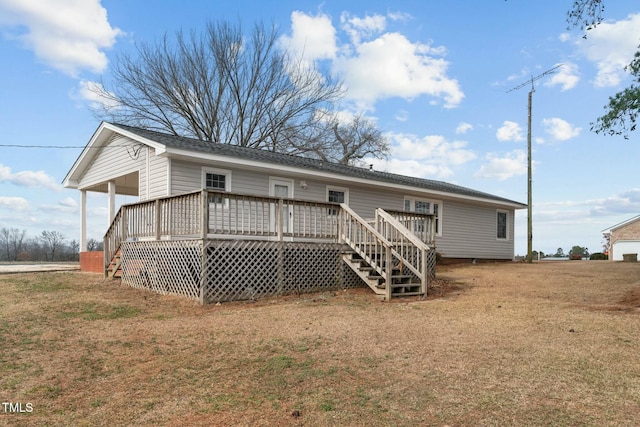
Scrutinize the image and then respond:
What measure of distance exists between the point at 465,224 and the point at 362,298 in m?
12.9

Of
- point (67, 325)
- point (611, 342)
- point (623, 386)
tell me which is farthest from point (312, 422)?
point (67, 325)

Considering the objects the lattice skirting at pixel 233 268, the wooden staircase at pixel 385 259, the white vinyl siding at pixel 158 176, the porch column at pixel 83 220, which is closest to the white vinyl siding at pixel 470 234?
the wooden staircase at pixel 385 259

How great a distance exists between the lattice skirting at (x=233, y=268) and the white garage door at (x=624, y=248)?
104ft

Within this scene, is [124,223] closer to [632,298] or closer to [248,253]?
[248,253]

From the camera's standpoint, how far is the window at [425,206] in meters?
18.7

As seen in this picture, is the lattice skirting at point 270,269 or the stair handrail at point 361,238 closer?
the lattice skirting at point 270,269

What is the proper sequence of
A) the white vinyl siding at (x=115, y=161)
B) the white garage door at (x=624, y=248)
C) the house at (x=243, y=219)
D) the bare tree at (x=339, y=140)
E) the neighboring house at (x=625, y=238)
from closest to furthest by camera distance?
the house at (x=243, y=219) → the white vinyl siding at (x=115, y=161) → the bare tree at (x=339, y=140) → the white garage door at (x=624, y=248) → the neighboring house at (x=625, y=238)

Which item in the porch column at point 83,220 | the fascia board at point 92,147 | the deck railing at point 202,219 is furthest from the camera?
the porch column at point 83,220

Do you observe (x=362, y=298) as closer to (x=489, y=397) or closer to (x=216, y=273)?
(x=216, y=273)

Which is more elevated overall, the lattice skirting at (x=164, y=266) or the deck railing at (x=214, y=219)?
the deck railing at (x=214, y=219)

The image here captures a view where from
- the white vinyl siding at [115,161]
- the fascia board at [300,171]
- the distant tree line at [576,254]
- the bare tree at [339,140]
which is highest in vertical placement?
the bare tree at [339,140]

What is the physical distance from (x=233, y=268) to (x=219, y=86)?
68.7 feet

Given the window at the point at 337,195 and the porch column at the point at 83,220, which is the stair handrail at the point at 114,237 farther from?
the window at the point at 337,195

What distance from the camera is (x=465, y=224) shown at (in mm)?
21047
